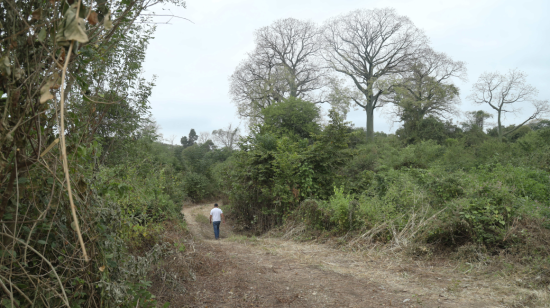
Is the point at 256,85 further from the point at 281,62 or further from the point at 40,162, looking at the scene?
the point at 40,162

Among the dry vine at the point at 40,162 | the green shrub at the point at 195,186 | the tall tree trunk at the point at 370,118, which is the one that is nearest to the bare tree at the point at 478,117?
the tall tree trunk at the point at 370,118

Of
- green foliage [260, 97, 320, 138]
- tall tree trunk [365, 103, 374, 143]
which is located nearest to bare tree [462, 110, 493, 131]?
tall tree trunk [365, 103, 374, 143]

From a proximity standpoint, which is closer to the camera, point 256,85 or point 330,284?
point 330,284

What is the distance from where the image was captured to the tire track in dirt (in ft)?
14.4

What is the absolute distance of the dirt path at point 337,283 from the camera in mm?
4383

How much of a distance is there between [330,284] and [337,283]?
13 cm

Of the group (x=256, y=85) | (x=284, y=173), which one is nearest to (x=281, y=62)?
(x=256, y=85)

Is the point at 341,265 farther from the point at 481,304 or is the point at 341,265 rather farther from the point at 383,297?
the point at 481,304

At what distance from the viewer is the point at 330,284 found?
5.18m

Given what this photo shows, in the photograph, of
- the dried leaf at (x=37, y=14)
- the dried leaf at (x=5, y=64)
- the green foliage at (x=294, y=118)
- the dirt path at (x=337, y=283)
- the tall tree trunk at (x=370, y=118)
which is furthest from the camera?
the tall tree trunk at (x=370, y=118)

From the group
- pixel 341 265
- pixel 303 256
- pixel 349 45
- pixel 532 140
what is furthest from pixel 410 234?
pixel 349 45

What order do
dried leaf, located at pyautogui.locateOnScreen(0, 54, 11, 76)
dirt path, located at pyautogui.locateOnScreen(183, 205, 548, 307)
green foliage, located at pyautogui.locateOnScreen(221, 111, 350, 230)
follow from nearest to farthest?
dried leaf, located at pyautogui.locateOnScreen(0, 54, 11, 76), dirt path, located at pyautogui.locateOnScreen(183, 205, 548, 307), green foliage, located at pyautogui.locateOnScreen(221, 111, 350, 230)

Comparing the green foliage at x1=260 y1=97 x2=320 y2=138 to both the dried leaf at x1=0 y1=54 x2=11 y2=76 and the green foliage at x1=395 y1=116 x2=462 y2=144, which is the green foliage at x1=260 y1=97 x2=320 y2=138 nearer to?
the green foliage at x1=395 y1=116 x2=462 y2=144

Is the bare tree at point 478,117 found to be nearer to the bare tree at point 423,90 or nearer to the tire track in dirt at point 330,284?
the bare tree at point 423,90
